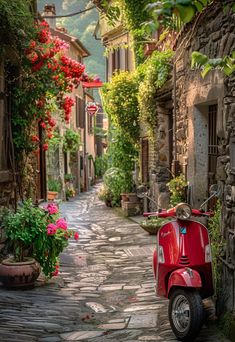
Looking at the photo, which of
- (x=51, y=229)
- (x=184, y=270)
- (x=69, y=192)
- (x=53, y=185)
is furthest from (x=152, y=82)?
(x=69, y=192)

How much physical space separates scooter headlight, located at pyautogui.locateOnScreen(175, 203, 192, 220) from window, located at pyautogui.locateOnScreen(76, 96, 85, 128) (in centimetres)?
2420

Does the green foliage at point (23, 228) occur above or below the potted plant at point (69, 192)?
above

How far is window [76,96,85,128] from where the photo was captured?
28750 millimetres

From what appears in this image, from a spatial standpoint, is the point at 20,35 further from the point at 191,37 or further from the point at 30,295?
the point at 30,295

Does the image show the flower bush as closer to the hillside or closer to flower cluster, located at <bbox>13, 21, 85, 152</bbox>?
flower cluster, located at <bbox>13, 21, 85, 152</bbox>

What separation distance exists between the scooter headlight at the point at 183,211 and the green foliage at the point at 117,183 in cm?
1182

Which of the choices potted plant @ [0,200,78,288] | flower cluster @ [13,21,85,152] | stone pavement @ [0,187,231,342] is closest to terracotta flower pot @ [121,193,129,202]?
stone pavement @ [0,187,231,342]

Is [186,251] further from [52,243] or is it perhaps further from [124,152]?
[124,152]

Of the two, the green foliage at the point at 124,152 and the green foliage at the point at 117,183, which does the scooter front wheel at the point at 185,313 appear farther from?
the green foliage at the point at 124,152

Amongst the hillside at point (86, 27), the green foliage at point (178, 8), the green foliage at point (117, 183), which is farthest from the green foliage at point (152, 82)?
the hillside at point (86, 27)

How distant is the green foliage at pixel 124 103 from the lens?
14859 mm

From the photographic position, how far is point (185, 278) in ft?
14.4

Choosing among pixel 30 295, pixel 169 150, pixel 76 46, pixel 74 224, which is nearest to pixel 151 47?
pixel 169 150

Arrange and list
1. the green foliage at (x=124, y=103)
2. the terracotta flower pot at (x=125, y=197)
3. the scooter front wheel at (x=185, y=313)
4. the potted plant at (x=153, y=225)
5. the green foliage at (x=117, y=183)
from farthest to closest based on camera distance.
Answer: the green foliage at (x=117, y=183), the terracotta flower pot at (x=125, y=197), the green foliage at (x=124, y=103), the potted plant at (x=153, y=225), the scooter front wheel at (x=185, y=313)
